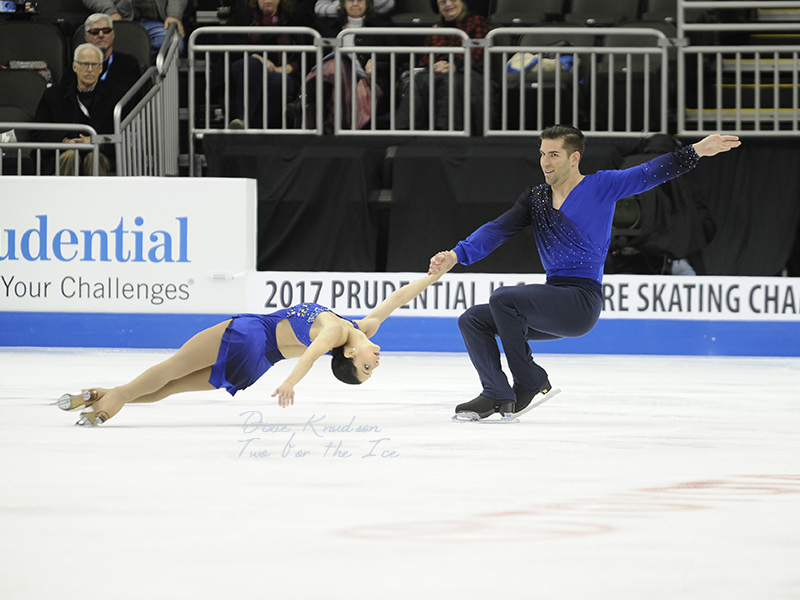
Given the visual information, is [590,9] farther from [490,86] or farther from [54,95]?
[54,95]

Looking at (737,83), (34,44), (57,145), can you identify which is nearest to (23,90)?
(34,44)

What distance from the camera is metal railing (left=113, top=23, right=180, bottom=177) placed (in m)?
8.02

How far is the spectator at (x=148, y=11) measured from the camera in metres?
9.56

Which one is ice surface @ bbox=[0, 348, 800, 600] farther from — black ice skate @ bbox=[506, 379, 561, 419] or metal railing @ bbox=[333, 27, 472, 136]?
metal railing @ bbox=[333, 27, 472, 136]

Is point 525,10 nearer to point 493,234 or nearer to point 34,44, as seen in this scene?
point 34,44

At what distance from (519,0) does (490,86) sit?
5.80ft

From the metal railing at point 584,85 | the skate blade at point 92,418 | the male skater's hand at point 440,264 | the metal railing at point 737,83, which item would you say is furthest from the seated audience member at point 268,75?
the skate blade at point 92,418

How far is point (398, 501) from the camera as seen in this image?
2.75 meters

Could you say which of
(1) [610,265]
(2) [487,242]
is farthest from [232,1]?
(2) [487,242]

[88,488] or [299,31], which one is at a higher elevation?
[299,31]

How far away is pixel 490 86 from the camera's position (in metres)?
8.18

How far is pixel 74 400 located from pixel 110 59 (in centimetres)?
522

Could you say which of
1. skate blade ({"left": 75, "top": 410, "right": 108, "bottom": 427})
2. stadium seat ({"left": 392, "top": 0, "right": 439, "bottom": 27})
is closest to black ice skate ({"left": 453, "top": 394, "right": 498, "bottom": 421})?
skate blade ({"left": 75, "top": 410, "right": 108, "bottom": 427})

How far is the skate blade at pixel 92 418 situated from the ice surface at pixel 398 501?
0.07 metres
